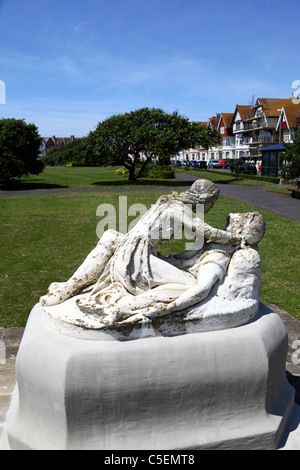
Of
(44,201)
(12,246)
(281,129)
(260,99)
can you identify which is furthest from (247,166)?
(12,246)

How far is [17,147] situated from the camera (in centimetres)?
2645

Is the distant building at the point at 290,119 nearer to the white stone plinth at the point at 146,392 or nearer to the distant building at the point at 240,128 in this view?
the distant building at the point at 240,128

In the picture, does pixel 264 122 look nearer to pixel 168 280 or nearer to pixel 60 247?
pixel 60 247

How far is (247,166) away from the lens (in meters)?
39.6

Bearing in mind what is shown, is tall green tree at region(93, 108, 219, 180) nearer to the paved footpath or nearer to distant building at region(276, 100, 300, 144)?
the paved footpath

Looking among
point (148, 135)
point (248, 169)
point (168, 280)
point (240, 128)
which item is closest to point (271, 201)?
point (148, 135)

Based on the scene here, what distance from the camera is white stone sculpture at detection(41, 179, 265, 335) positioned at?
3.68 meters

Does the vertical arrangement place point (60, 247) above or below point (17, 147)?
below

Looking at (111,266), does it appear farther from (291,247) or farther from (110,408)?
(291,247)

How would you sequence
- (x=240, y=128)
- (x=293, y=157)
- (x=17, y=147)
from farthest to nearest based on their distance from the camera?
(x=240, y=128)
(x=17, y=147)
(x=293, y=157)

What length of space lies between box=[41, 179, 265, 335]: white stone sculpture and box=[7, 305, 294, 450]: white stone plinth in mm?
172

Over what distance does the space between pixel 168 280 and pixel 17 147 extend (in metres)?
24.9

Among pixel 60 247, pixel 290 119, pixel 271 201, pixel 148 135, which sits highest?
pixel 290 119
